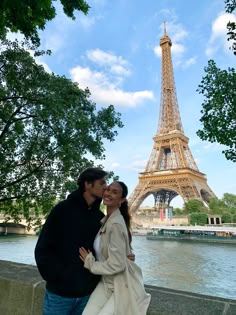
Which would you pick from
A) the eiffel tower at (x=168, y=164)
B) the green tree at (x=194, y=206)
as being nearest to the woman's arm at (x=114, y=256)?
the eiffel tower at (x=168, y=164)

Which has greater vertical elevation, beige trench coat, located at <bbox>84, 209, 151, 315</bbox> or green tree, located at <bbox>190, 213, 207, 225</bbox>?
green tree, located at <bbox>190, 213, 207, 225</bbox>

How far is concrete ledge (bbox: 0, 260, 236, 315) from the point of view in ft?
6.36

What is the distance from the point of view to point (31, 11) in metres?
3.64

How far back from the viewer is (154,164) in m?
53.4

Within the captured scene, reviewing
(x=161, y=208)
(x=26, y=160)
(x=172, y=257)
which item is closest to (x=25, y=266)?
(x=26, y=160)

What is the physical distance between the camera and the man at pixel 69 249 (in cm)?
174

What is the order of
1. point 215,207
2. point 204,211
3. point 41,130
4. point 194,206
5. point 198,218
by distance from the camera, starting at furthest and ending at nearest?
point 215,207 → point 204,211 → point 198,218 → point 194,206 → point 41,130

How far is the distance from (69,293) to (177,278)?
16.3m

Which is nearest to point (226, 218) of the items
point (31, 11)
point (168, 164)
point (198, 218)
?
point (198, 218)

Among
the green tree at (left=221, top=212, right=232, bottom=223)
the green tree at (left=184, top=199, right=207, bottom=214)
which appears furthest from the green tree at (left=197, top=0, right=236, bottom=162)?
the green tree at (left=221, top=212, right=232, bottom=223)

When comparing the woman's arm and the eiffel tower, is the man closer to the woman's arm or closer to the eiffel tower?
the woman's arm

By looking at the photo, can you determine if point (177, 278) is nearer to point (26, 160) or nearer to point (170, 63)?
point (26, 160)

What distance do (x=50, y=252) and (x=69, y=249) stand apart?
108 millimetres

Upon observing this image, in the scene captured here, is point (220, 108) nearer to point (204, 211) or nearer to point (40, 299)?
point (40, 299)
